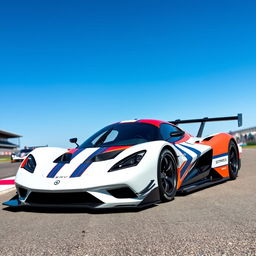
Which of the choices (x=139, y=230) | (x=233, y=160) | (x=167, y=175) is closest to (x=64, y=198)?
(x=139, y=230)

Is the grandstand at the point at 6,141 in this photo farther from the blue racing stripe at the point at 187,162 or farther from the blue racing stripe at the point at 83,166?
the blue racing stripe at the point at 83,166

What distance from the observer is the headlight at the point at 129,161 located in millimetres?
3834

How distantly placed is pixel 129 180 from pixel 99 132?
2.09 meters

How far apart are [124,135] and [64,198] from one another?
1.70 metres

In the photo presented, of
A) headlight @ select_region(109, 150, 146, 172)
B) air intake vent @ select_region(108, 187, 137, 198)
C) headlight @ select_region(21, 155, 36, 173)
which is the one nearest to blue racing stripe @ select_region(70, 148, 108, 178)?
headlight @ select_region(109, 150, 146, 172)

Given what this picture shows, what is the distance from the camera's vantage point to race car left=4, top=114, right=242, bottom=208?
362 cm

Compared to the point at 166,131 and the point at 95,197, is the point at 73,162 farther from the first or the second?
the point at 166,131

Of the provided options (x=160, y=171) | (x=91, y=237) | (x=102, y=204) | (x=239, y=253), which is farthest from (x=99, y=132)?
(x=239, y=253)

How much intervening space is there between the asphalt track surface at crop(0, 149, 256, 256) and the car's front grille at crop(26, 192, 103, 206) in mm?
129

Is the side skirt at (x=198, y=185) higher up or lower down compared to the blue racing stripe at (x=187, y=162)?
lower down

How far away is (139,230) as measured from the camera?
2824 millimetres

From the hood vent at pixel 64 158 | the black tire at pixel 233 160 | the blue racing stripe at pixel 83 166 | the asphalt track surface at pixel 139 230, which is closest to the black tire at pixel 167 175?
Result: the asphalt track surface at pixel 139 230

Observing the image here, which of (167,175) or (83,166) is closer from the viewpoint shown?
(83,166)

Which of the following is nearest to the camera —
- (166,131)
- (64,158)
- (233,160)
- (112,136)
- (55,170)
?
(55,170)
